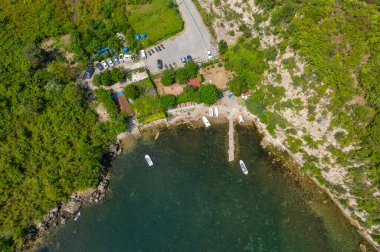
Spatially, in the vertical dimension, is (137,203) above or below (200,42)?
below

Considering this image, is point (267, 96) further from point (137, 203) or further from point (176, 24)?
point (137, 203)

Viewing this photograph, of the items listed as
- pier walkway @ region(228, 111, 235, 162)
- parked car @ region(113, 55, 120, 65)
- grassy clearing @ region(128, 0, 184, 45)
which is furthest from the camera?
grassy clearing @ region(128, 0, 184, 45)

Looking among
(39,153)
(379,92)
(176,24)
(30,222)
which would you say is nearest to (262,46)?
(176,24)

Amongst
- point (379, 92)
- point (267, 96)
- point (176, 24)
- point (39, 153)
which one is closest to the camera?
point (379, 92)

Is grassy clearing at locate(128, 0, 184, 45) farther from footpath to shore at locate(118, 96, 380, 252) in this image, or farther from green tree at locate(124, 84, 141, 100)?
footpath to shore at locate(118, 96, 380, 252)

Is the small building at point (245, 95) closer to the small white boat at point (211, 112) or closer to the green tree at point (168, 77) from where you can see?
the small white boat at point (211, 112)

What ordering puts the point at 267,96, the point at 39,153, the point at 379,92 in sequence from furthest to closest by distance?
the point at 267,96 → the point at 39,153 → the point at 379,92

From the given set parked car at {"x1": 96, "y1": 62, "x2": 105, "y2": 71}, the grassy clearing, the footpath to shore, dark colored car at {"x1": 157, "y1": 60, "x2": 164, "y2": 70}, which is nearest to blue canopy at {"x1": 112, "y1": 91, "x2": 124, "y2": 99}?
parked car at {"x1": 96, "y1": 62, "x2": 105, "y2": 71}

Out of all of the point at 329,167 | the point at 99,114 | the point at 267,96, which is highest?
the point at 99,114
